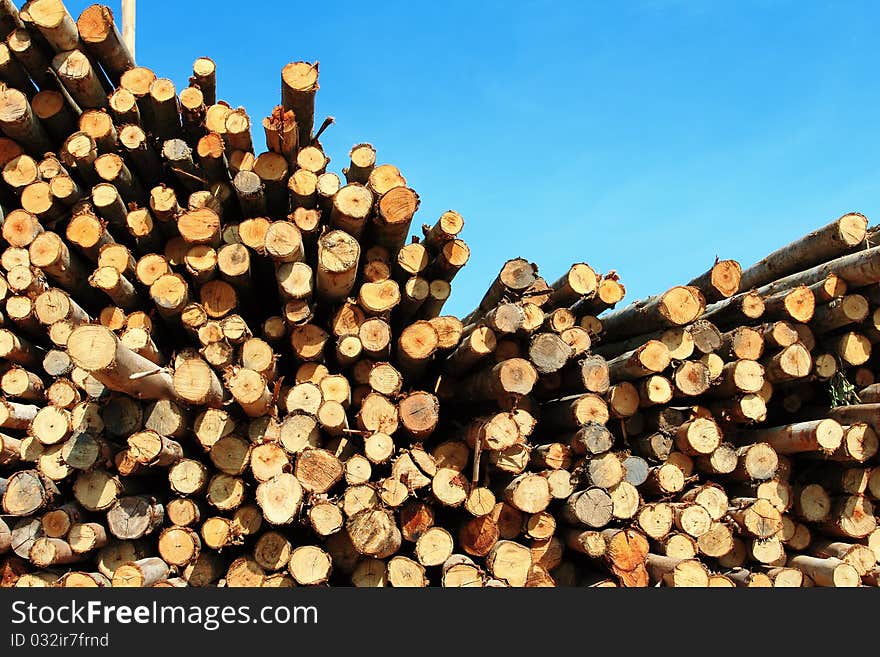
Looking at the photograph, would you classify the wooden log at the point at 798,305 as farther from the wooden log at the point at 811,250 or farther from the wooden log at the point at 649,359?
the wooden log at the point at 649,359

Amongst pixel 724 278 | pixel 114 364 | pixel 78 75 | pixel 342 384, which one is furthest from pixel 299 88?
pixel 724 278

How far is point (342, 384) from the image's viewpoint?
4879 mm

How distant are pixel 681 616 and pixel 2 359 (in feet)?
16.2

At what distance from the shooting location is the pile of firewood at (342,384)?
177 inches

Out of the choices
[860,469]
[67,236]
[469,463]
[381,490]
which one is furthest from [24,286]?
[860,469]

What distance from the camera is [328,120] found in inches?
218

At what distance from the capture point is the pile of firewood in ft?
14.8

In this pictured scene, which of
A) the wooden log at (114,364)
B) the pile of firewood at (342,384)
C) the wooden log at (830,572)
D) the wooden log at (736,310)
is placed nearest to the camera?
the wooden log at (114,364)

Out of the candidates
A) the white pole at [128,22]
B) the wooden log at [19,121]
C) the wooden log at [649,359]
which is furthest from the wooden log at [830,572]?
the white pole at [128,22]

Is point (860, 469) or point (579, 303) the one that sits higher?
point (579, 303)

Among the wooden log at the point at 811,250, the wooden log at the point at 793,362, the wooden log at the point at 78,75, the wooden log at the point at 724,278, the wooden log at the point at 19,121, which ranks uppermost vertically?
the wooden log at the point at 78,75

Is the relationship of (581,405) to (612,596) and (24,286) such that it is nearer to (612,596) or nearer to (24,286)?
(612,596)

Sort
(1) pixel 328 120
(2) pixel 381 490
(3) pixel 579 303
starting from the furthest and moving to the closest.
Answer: (3) pixel 579 303
(1) pixel 328 120
(2) pixel 381 490

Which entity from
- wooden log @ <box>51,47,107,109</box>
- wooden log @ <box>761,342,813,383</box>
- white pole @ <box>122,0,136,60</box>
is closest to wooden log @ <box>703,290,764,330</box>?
wooden log @ <box>761,342,813,383</box>
